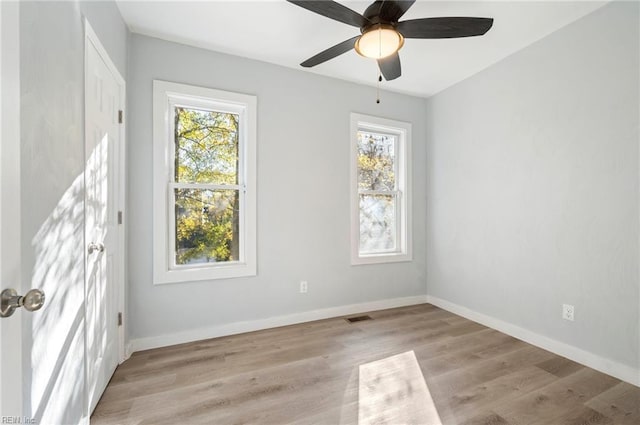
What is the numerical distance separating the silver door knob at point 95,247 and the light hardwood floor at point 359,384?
0.97 meters

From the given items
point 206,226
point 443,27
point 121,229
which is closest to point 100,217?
point 121,229

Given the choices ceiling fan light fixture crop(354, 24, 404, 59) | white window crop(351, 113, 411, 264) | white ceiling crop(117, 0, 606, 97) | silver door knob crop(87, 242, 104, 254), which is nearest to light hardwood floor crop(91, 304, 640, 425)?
silver door knob crop(87, 242, 104, 254)

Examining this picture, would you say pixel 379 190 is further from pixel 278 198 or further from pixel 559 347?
pixel 559 347

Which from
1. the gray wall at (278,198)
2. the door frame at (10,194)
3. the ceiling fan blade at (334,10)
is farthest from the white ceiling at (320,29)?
the door frame at (10,194)

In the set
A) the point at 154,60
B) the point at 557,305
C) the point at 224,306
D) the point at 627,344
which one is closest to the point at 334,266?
the point at 224,306

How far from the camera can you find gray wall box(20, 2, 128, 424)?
1.04m

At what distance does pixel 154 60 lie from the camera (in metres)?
2.53

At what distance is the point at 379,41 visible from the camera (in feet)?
6.32

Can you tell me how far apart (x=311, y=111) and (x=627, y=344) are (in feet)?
10.8

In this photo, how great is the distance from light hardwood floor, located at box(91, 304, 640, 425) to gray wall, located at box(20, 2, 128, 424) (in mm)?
614

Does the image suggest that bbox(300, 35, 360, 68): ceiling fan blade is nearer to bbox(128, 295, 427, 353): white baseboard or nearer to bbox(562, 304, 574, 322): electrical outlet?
bbox(128, 295, 427, 353): white baseboard

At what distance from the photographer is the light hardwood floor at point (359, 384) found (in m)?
1.70

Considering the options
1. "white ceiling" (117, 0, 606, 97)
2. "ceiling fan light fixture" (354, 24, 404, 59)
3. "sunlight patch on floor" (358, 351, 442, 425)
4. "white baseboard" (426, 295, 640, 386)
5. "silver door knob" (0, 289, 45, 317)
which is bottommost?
"sunlight patch on floor" (358, 351, 442, 425)

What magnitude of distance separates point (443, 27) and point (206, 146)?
2203 mm
